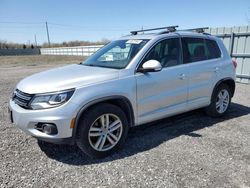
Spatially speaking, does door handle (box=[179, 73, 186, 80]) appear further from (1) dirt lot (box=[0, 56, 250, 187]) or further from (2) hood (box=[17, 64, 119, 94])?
(2) hood (box=[17, 64, 119, 94])

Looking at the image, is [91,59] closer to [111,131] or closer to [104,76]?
[104,76]

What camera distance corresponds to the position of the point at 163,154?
11.5 feet

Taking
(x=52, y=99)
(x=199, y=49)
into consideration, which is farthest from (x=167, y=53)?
(x=52, y=99)

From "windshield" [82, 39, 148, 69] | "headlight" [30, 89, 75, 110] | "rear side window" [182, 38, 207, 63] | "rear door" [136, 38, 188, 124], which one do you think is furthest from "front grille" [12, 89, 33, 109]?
"rear side window" [182, 38, 207, 63]

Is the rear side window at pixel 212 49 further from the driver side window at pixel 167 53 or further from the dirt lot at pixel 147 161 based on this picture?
the dirt lot at pixel 147 161

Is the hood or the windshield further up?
the windshield

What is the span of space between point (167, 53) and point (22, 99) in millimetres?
2504

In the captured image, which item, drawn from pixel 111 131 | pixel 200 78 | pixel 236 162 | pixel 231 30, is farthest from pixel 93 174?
pixel 231 30

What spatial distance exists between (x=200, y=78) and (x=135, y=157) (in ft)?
6.81

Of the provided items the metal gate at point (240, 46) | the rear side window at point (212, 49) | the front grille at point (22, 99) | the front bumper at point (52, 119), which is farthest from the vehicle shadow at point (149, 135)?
the metal gate at point (240, 46)

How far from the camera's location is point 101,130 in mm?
3379

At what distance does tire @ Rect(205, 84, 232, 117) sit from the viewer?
491cm

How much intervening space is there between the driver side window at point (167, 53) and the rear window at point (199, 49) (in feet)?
0.51

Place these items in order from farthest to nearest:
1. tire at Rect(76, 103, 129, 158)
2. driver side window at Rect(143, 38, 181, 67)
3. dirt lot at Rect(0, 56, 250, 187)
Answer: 1. driver side window at Rect(143, 38, 181, 67)
2. tire at Rect(76, 103, 129, 158)
3. dirt lot at Rect(0, 56, 250, 187)
